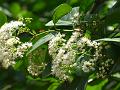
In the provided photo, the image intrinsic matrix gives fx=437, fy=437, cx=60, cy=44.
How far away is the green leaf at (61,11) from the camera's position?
1386 millimetres

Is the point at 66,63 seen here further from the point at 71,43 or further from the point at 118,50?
the point at 118,50

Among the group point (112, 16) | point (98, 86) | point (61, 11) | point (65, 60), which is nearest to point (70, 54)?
point (65, 60)

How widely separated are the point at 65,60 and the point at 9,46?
7.0 inches

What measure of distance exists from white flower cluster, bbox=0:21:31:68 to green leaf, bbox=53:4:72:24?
129mm

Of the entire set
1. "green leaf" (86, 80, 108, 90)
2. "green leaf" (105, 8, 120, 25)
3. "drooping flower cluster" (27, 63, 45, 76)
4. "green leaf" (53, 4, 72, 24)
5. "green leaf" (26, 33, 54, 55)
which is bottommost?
"green leaf" (86, 80, 108, 90)

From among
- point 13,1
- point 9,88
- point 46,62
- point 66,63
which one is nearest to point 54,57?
point 66,63

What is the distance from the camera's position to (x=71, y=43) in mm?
1317

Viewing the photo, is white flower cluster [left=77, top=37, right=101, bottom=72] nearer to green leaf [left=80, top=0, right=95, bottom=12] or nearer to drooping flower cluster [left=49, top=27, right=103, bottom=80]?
drooping flower cluster [left=49, top=27, right=103, bottom=80]

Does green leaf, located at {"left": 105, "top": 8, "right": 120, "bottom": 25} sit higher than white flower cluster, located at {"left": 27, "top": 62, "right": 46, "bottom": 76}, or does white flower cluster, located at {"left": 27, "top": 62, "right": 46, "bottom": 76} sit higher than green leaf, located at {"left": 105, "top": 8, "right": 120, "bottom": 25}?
green leaf, located at {"left": 105, "top": 8, "right": 120, "bottom": 25}

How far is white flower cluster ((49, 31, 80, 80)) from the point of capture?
1.29 metres

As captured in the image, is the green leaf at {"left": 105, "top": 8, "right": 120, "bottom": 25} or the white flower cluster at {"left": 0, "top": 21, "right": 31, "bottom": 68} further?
the green leaf at {"left": 105, "top": 8, "right": 120, "bottom": 25}

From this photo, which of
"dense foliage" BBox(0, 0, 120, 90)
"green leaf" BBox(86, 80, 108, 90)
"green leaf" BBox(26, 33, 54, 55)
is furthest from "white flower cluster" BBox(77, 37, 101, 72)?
"green leaf" BBox(86, 80, 108, 90)

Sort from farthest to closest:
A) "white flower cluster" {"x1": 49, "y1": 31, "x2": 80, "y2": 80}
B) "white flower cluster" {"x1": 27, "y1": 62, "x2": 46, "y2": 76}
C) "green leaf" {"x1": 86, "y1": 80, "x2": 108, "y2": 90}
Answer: "green leaf" {"x1": 86, "y1": 80, "x2": 108, "y2": 90} < "white flower cluster" {"x1": 27, "y1": 62, "x2": 46, "y2": 76} < "white flower cluster" {"x1": 49, "y1": 31, "x2": 80, "y2": 80}

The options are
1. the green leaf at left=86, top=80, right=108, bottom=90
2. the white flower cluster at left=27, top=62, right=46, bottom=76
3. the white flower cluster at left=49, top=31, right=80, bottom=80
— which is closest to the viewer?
the white flower cluster at left=49, top=31, right=80, bottom=80
